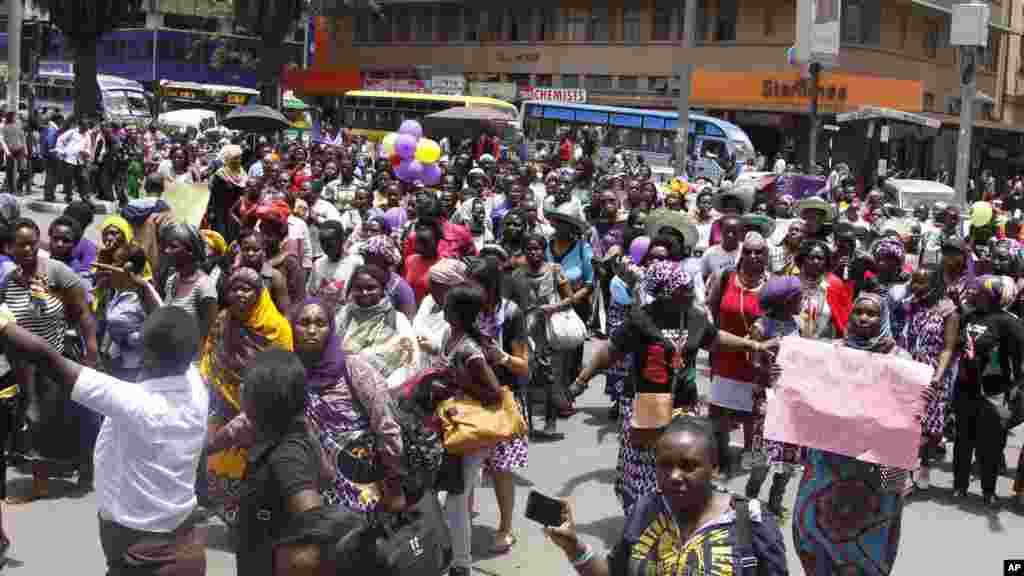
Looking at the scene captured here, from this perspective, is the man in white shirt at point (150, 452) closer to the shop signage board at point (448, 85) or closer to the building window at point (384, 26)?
the shop signage board at point (448, 85)

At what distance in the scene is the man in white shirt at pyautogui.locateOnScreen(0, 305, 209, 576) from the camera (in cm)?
372

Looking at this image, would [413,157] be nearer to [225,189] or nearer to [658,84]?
[225,189]

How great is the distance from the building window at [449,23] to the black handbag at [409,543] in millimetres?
56154

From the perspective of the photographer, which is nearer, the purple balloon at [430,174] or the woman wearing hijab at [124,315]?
the woman wearing hijab at [124,315]

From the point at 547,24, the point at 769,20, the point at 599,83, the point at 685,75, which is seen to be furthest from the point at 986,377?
the point at 547,24

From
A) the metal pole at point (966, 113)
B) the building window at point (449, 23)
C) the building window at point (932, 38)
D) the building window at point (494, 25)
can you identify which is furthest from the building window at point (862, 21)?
the metal pole at point (966, 113)

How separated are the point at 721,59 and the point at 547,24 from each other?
9.45 metres

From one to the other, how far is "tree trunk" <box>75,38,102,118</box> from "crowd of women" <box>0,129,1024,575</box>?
2650 cm

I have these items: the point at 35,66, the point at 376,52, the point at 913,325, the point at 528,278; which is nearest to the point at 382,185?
the point at 528,278

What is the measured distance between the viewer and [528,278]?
28.6 feet

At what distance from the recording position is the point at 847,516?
15.6ft

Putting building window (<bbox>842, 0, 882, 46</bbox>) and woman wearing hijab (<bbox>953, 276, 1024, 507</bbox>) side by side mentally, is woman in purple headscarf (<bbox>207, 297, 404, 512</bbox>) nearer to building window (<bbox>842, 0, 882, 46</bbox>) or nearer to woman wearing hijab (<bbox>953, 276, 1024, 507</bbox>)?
woman wearing hijab (<bbox>953, 276, 1024, 507</bbox>)

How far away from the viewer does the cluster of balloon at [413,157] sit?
46.4 feet

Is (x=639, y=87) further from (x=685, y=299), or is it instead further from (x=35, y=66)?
(x=685, y=299)
